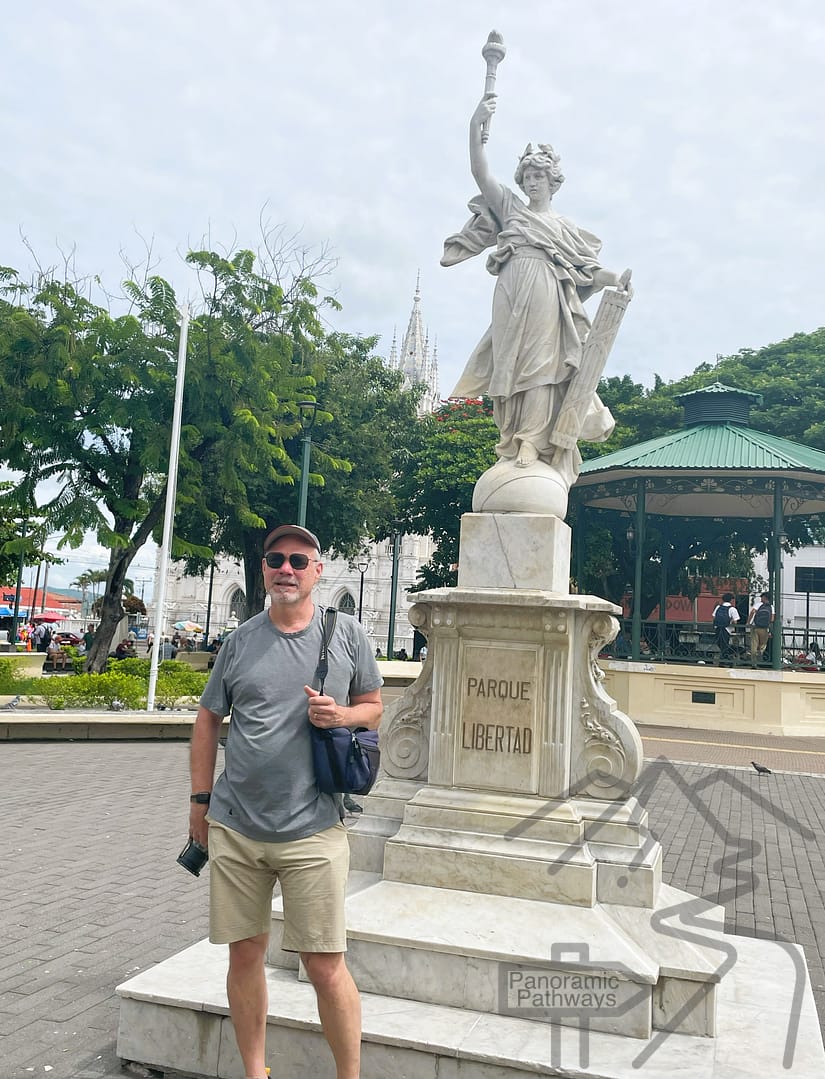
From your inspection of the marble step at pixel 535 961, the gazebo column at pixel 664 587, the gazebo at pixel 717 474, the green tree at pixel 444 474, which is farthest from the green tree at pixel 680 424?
the marble step at pixel 535 961

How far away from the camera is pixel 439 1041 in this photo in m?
3.22

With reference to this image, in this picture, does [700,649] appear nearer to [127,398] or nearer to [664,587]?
[664,587]

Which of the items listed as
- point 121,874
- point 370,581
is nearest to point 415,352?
point 370,581

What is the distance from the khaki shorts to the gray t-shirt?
49mm

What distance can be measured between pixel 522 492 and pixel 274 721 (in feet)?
6.74

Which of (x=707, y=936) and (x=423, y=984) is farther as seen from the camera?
(x=707, y=936)

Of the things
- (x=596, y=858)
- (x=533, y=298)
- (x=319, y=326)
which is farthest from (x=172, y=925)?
(x=319, y=326)

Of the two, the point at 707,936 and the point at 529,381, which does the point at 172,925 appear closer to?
the point at 707,936

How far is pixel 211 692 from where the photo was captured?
122 inches

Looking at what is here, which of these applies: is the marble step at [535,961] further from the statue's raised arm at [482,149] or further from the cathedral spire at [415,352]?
the cathedral spire at [415,352]

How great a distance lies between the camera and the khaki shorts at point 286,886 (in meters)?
2.90

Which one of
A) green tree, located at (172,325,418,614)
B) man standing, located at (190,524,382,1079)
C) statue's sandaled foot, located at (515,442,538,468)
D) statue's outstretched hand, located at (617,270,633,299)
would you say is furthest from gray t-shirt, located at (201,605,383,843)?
green tree, located at (172,325,418,614)

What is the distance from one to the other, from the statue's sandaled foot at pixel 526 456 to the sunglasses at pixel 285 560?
6.25ft

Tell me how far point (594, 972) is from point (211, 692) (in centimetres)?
179
